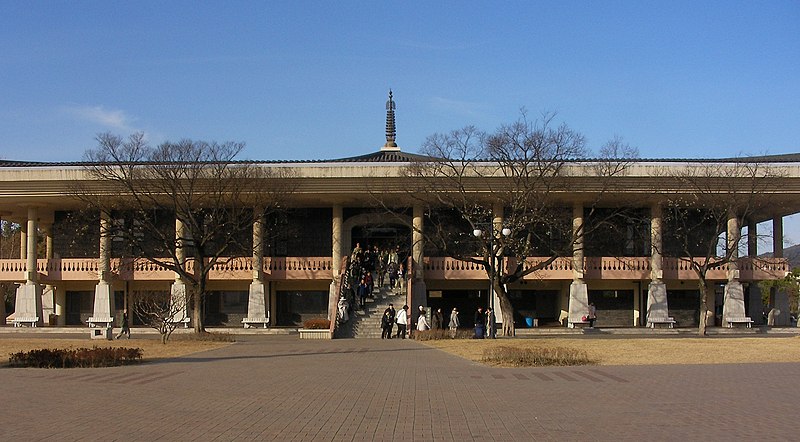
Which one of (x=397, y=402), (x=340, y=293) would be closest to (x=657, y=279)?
(x=340, y=293)

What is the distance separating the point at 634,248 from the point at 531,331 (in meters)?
10.8

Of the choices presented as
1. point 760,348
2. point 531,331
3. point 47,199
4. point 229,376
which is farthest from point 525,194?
point 47,199

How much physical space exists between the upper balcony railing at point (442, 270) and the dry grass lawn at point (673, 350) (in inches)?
603

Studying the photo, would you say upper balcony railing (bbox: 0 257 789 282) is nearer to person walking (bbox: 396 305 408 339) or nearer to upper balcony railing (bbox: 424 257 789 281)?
upper balcony railing (bbox: 424 257 789 281)

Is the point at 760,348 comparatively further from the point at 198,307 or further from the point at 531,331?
the point at 198,307

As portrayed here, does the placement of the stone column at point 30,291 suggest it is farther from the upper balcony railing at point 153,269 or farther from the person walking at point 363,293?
the person walking at point 363,293

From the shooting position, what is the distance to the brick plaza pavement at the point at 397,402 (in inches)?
478

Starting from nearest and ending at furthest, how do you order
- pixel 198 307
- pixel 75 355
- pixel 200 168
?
1. pixel 75 355
2. pixel 198 307
3. pixel 200 168

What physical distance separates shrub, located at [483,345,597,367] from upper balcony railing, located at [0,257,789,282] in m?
23.8

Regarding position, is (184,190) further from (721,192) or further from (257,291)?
(721,192)

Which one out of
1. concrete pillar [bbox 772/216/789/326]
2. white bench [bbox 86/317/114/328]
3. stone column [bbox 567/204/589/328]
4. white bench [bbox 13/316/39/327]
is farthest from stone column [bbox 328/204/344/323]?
concrete pillar [bbox 772/216/789/326]

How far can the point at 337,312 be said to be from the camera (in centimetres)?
4062

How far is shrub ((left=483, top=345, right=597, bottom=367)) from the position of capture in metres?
23.4

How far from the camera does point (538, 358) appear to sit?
23.6 metres
